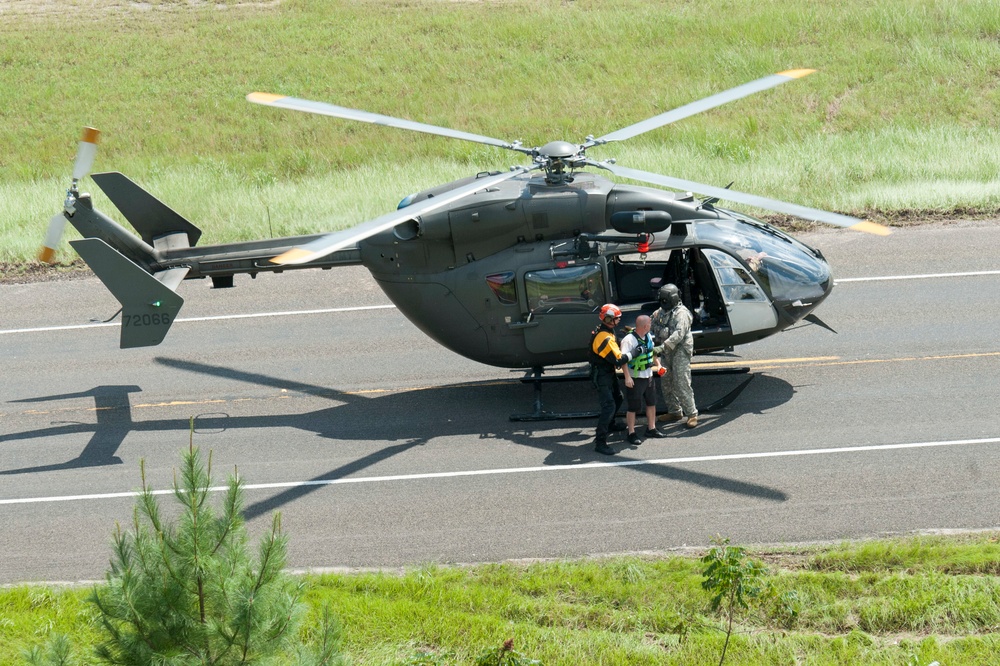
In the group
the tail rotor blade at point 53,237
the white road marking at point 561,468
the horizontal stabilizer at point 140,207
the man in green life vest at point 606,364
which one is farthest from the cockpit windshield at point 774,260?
the tail rotor blade at point 53,237

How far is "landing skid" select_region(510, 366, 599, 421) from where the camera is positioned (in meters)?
13.2

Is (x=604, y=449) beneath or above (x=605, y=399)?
beneath

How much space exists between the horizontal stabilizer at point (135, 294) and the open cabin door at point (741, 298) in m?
6.82

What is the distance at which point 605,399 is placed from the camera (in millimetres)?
12164

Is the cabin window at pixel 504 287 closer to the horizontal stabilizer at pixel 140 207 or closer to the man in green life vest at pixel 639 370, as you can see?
the man in green life vest at pixel 639 370

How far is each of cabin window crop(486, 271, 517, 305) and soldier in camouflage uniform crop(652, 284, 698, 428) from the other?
180cm

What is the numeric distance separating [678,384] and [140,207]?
7.68 metres

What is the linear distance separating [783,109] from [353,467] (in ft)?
67.2

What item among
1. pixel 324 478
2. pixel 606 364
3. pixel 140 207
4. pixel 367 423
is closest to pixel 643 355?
pixel 606 364

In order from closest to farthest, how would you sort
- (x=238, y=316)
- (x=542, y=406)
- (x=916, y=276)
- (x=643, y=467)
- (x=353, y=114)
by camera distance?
(x=353, y=114)
(x=643, y=467)
(x=542, y=406)
(x=916, y=276)
(x=238, y=316)

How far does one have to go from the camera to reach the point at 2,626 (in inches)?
361

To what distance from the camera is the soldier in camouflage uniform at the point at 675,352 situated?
12445 mm

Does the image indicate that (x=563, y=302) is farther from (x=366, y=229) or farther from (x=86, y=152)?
(x=86, y=152)

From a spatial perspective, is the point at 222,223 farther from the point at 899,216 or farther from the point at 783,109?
the point at 783,109
